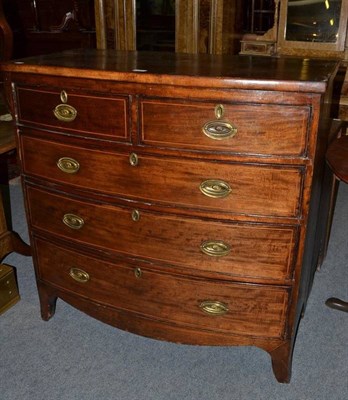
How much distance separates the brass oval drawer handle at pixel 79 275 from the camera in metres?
2.04

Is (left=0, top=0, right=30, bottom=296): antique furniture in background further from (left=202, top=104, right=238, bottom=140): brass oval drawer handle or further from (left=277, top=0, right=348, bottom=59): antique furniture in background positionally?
(left=277, top=0, right=348, bottom=59): antique furniture in background

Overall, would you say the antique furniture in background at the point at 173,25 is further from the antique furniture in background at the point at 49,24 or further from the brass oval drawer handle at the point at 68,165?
the brass oval drawer handle at the point at 68,165

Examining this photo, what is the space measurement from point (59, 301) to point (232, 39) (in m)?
2.71

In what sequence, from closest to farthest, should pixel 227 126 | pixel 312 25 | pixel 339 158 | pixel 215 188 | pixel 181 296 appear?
1. pixel 227 126
2. pixel 215 188
3. pixel 181 296
4. pixel 339 158
5. pixel 312 25

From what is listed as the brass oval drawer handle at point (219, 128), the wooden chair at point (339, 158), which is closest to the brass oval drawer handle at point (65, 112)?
the brass oval drawer handle at point (219, 128)

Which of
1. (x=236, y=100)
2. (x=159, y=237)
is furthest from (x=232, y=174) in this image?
(x=159, y=237)

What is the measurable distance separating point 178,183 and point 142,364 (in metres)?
0.85

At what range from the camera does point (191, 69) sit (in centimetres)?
167

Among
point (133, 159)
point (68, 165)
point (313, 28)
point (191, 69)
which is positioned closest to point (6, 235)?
point (68, 165)

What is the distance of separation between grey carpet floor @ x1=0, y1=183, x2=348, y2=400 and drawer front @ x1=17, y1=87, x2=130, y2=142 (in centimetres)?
97

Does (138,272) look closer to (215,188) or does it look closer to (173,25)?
(215,188)

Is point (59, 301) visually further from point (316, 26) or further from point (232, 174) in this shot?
point (316, 26)

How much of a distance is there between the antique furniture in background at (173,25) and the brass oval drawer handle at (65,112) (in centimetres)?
252

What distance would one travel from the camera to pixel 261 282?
5.74 ft
